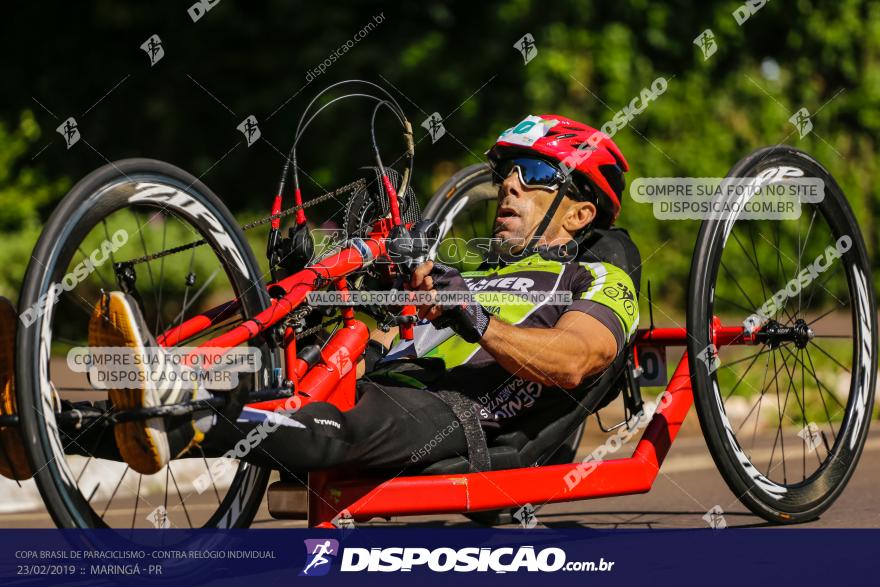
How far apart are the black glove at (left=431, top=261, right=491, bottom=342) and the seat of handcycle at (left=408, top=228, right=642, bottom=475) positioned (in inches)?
19.4

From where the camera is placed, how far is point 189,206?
368 centimetres

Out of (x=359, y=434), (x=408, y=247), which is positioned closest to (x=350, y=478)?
(x=359, y=434)

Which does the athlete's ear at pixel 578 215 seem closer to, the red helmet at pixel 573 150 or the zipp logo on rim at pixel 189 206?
the red helmet at pixel 573 150

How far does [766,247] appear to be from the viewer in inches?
476

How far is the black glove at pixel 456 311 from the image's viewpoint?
3791 millimetres

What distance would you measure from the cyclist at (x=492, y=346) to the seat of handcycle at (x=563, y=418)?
27mm

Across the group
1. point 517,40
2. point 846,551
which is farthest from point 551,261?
point 517,40

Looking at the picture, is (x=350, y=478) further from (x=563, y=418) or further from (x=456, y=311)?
(x=563, y=418)

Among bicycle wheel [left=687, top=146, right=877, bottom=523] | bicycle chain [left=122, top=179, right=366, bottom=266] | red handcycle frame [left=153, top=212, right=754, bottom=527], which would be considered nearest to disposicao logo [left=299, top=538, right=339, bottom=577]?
red handcycle frame [left=153, top=212, right=754, bottom=527]

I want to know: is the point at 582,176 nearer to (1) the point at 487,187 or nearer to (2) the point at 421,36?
(1) the point at 487,187

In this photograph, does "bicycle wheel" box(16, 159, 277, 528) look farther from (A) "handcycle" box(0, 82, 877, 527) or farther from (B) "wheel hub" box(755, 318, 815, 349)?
(B) "wheel hub" box(755, 318, 815, 349)

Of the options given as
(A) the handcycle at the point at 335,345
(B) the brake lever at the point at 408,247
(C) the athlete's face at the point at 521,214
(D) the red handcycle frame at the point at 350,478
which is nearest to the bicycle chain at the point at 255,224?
(A) the handcycle at the point at 335,345

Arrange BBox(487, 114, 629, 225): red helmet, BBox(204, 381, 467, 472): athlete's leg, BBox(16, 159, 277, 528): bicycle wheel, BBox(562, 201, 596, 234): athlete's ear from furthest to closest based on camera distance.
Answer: BBox(562, 201, 596, 234): athlete's ear
BBox(487, 114, 629, 225): red helmet
BBox(204, 381, 467, 472): athlete's leg
BBox(16, 159, 277, 528): bicycle wheel

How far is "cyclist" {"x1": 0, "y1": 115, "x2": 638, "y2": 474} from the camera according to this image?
3324 millimetres
